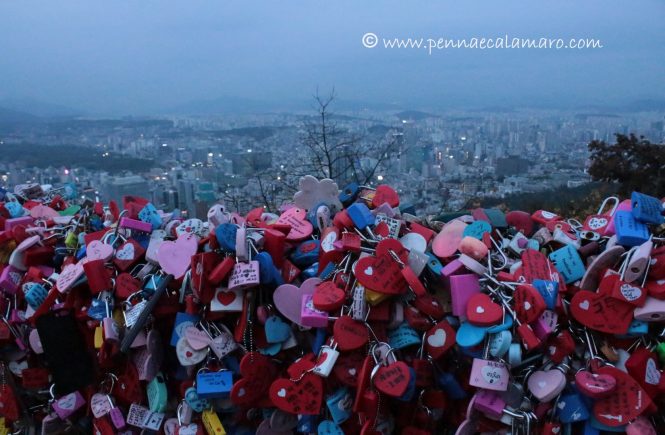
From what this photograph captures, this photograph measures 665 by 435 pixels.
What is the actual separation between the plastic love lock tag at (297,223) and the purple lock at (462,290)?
513 mm

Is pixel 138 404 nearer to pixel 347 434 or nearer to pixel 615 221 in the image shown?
pixel 347 434

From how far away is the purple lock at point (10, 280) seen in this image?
183 centimetres

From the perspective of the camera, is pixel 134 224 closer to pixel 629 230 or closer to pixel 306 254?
pixel 306 254

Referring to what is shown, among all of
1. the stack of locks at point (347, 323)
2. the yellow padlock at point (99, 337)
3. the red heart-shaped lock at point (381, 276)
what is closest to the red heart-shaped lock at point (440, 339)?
the stack of locks at point (347, 323)

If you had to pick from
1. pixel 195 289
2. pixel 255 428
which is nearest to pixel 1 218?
pixel 195 289

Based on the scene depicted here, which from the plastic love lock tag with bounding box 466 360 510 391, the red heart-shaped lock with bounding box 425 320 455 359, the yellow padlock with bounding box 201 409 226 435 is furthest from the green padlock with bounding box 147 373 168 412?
the plastic love lock tag with bounding box 466 360 510 391

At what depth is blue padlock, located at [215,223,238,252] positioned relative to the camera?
4.65 ft

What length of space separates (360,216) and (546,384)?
2.09 ft

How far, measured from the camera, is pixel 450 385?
4.32 ft

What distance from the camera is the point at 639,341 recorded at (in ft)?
3.90

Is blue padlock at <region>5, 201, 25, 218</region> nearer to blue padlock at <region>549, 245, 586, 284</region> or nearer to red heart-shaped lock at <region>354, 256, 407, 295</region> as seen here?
red heart-shaped lock at <region>354, 256, 407, 295</region>

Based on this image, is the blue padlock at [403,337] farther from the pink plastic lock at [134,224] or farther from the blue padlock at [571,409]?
the pink plastic lock at [134,224]

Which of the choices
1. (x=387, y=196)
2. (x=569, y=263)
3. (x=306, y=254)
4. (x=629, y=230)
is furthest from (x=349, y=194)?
(x=629, y=230)

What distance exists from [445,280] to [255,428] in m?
0.77
